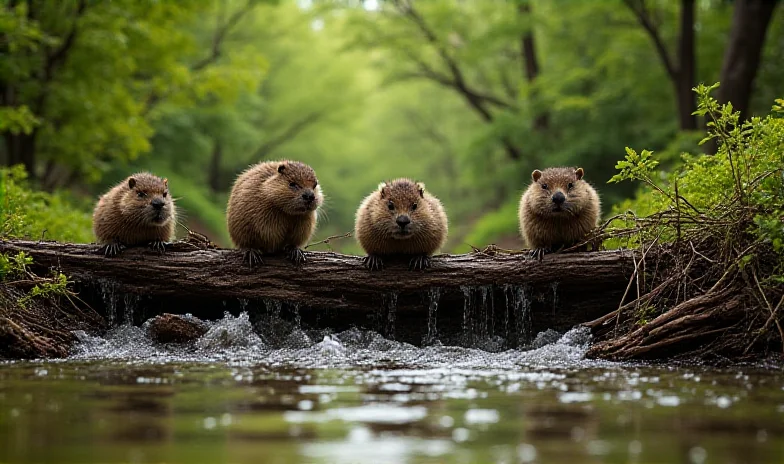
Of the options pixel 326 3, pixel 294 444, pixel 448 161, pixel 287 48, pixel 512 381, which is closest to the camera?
pixel 294 444

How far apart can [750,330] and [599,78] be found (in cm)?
1776

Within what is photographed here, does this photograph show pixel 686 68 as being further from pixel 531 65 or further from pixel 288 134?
Answer: pixel 288 134

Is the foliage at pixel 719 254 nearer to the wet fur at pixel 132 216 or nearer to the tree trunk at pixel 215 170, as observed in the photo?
the wet fur at pixel 132 216

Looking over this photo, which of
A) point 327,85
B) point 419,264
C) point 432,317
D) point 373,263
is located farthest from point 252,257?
point 327,85

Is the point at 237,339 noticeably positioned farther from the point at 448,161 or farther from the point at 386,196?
the point at 448,161

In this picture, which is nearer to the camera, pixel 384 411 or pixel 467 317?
pixel 384 411

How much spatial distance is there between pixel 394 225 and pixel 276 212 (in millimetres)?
1303

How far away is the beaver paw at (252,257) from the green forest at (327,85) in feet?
4.71

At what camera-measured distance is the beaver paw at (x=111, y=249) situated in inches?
346

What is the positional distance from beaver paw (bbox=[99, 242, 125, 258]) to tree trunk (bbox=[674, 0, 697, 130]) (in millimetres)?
12532

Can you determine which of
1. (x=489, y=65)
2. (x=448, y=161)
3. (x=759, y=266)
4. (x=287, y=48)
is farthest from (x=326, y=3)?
(x=759, y=266)

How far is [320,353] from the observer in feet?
25.5

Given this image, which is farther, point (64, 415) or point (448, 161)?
point (448, 161)

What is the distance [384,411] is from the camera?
459cm
